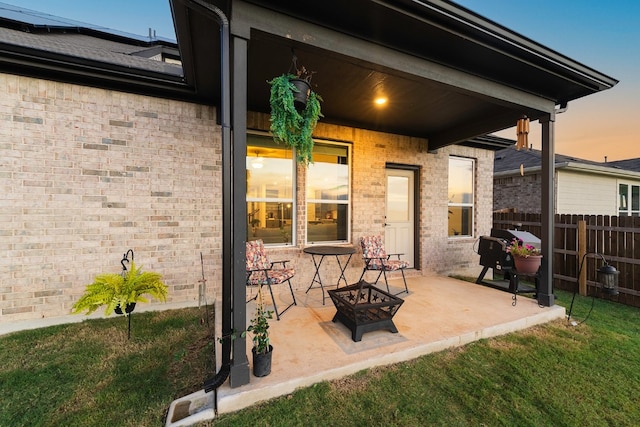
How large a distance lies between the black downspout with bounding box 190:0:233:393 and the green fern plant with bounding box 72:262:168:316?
1.29 meters

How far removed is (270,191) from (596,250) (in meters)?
5.79

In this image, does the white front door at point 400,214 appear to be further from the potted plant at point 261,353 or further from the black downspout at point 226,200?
the black downspout at point 226,200

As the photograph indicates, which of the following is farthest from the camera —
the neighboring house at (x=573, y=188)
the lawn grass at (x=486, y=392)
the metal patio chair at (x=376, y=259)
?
the neighboring house at (x=573, y=188)

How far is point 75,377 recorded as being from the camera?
206 centimetres

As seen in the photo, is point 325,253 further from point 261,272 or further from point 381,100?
point 381,100

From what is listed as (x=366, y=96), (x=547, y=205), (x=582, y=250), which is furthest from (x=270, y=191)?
(x=582, y=250)

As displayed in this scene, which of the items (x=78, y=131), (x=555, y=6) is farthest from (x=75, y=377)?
(x=555, y=6)

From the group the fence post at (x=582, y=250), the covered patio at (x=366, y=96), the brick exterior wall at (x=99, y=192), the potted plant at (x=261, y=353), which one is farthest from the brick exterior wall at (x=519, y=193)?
the potted plant at (x=261, y=353)

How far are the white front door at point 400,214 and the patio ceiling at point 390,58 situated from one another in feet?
4.59

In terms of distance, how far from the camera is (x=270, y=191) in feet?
13.3

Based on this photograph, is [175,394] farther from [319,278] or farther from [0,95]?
[0,95]

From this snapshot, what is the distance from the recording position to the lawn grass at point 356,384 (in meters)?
1.70

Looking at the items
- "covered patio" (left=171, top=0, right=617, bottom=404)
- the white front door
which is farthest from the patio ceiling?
the white front door

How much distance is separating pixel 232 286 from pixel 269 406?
846mm
